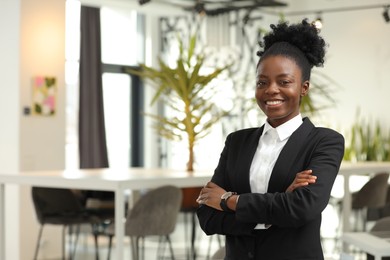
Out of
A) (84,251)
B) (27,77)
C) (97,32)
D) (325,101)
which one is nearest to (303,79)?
(27,77)

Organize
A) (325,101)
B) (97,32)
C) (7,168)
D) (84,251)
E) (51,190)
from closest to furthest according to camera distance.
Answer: (51,190) → (7,168) → (84,251) → (97,32) → (325,101)

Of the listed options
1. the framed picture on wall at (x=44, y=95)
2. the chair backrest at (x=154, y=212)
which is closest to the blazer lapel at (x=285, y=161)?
the chair backrest at (x=154, y=212)

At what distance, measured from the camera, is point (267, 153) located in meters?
2.06

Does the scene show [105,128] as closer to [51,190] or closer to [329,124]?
[329,124]

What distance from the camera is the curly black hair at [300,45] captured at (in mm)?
2046

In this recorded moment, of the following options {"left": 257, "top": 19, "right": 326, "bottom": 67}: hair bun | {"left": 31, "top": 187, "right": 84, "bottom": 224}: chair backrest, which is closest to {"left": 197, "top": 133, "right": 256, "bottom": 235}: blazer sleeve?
{"left": 257, "top": 19, "right": 326, "bottom": 67}: hair bun

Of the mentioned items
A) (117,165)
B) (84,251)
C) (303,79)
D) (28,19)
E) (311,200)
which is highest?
(28,19)

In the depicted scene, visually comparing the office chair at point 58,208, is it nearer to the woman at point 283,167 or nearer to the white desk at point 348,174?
the white desk at point 348,174

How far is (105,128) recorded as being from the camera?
31.1 ft

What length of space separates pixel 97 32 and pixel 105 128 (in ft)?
4.06

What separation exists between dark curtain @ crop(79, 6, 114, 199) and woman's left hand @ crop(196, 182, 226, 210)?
6.95 metres

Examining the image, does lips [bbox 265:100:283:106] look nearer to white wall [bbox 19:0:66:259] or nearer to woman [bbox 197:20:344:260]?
woman [bbox 197:20:344:260]

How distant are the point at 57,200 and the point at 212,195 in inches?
155

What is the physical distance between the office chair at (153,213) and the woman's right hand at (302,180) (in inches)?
118
